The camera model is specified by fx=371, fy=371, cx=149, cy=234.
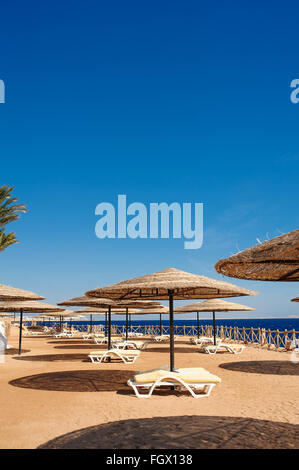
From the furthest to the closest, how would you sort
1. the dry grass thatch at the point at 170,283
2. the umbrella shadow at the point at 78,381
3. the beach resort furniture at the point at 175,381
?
1. the umbrella shadow at the point at 78,381
2. the dry grass thatch at the point at 170,283
3. the beach resort furniture at the point at 175,381

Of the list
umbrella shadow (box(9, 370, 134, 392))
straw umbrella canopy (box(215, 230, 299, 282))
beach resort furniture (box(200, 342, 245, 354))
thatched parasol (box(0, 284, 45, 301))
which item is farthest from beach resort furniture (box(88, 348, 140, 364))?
straw umbrella canopy (box(215, 230, 299, 282))

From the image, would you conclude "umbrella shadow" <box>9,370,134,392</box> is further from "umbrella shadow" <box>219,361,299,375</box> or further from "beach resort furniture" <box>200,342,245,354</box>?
"beach resort furniture" <box>200,342,245,354</box>

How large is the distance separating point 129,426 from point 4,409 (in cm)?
193

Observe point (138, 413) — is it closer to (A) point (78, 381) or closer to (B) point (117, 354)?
(A) point (78, 381)

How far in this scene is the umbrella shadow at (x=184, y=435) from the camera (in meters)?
3.84

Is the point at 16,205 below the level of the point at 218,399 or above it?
above

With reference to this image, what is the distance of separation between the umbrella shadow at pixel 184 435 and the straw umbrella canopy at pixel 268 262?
75.7 inches

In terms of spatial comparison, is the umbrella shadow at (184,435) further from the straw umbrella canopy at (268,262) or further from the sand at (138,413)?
the straw umbrella canopy at (268,262)

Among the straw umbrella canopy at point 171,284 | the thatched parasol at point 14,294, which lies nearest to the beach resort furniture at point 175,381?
the straw umbrella canopy at point 171,284

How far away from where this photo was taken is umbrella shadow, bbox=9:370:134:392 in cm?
702
